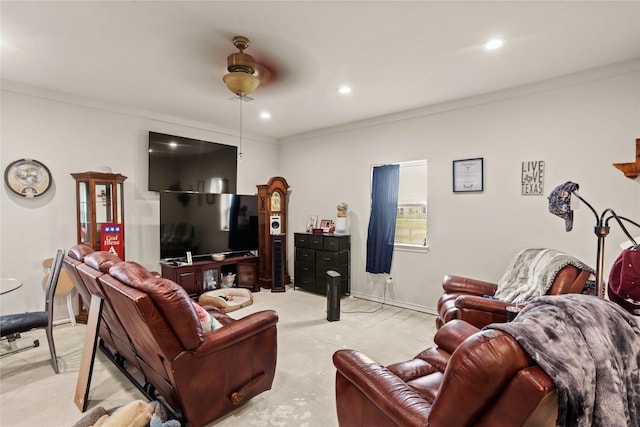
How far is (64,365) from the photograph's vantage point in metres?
2.66

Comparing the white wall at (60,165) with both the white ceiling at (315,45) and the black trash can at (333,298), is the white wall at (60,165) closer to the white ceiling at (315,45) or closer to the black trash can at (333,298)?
the white ceiling at (315,45)

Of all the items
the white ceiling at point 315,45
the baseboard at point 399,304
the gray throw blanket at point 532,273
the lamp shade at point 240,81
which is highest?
the white ceiling at point 315,45

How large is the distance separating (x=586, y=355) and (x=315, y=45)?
253cm

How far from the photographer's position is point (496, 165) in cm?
352

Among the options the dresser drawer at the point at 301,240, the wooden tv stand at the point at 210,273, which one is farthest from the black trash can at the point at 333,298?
the wooden tv stand at the point at 210,273

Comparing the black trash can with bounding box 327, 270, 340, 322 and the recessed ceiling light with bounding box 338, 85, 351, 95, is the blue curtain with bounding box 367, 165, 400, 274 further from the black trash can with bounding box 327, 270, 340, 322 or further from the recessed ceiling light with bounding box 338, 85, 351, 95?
the recessed ceiling light with bounding box 338, 85, 351, 95

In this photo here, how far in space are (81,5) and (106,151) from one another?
2.35 m

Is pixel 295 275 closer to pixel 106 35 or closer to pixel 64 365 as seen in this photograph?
pixel 64 365

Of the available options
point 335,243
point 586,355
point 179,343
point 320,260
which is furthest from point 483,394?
point 320,260

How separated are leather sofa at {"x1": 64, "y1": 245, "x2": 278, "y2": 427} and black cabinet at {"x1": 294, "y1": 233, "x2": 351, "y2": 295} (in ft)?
8.60

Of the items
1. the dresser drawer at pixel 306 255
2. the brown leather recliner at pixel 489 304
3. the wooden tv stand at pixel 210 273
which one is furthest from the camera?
the dresser drawer at pixel 306 255

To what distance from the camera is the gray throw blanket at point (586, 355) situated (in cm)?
87

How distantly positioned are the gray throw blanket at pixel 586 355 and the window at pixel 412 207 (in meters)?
3.13

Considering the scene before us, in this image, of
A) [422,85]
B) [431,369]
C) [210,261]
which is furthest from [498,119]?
[210,261]
